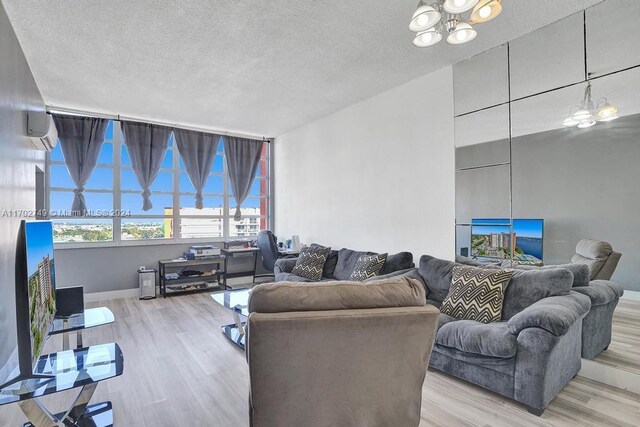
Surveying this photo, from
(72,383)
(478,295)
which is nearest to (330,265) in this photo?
(478,295)

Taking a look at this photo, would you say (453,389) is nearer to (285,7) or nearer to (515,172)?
(515,172)

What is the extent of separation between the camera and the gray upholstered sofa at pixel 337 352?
4.69 ft

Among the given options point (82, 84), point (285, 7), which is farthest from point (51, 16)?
point (285, 7)

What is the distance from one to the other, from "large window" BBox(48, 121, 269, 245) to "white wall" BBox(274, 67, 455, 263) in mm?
1369

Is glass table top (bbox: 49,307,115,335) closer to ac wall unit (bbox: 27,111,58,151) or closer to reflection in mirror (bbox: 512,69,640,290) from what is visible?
ac wall unit (bbox: 27,111,58,151)

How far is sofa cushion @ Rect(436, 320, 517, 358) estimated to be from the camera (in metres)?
2.23

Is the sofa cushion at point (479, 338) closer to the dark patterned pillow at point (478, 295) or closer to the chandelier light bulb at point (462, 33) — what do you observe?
the dark patterned pillow at point (478, 295)

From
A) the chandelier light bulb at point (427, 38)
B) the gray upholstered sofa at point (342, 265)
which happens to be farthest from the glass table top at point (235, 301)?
the chandelier light bulb at point (427, 38)

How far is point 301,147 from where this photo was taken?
235 inches

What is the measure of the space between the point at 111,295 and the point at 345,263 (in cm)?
360

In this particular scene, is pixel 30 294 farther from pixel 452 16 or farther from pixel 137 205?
pixel 137 205

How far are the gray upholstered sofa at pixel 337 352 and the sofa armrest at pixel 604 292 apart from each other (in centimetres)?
178

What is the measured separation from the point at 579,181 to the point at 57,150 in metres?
6.20

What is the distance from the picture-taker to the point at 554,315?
211cm
